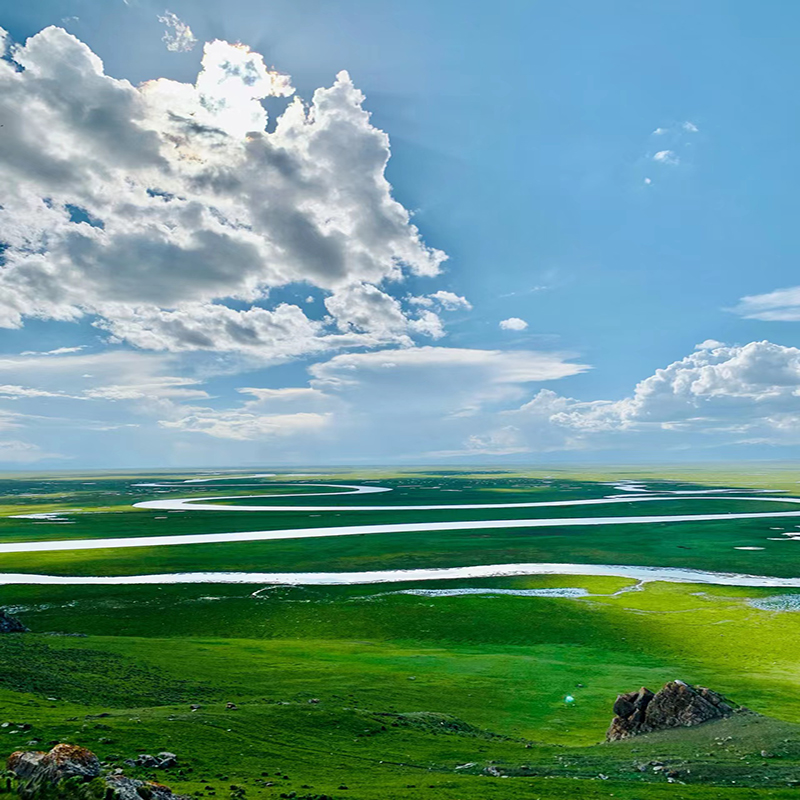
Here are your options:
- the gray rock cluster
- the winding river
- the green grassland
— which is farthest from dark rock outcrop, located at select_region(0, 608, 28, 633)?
the gray rock cluster

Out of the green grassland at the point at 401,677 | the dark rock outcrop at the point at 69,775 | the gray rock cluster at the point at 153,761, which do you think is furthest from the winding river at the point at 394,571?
the dark rock outcrop at the point at 69,775

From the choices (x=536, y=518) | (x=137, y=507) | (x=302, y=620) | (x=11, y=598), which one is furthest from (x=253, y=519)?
(x=302, y=620)

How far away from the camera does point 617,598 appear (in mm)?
71375

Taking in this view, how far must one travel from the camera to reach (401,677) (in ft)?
135

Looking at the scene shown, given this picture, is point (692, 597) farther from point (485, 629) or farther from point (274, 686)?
point (274, 686)

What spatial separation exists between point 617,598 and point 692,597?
9653mm

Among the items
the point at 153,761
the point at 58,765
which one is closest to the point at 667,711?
the point at 153,761

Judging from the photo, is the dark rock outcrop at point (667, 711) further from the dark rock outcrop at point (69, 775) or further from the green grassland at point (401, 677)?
the dark rock outcrop at point (69, 775)

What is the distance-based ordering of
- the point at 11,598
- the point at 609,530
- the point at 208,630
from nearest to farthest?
the point at 208,630 < the point at 11,598 < the point at 609,530

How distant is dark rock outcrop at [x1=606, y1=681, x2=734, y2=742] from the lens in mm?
30234

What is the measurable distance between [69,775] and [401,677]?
94.7ft

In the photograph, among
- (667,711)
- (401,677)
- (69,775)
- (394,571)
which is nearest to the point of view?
(69,775)

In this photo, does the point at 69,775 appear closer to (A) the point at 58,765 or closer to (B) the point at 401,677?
(A) the point at 58,765

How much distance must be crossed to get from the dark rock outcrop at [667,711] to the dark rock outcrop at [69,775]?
23.9 metres
